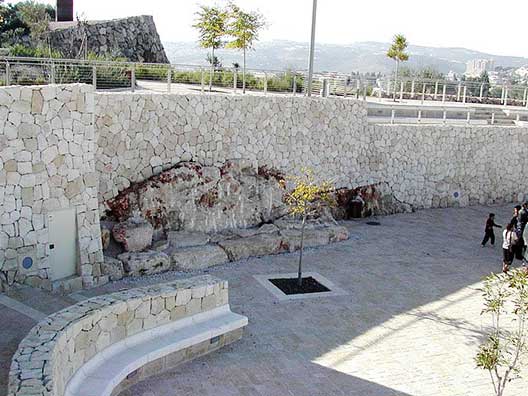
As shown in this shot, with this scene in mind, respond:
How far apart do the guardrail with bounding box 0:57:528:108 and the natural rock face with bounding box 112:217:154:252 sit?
4.00 meters

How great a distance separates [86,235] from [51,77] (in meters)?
4.44

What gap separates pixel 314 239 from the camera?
19.6m

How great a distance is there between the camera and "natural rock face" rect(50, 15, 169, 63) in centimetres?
3033

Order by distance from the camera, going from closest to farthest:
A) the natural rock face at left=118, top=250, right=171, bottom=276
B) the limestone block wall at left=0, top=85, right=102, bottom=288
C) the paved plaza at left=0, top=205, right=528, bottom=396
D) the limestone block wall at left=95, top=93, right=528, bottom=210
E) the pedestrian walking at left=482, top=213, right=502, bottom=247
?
1. the paved plaza at left=0, top=205, right=528, bottom=396
2. the limestone block wall at left=0, top=85, right=102, bottom=288
3. the natural rock face at left=118, top=250, right=171, bottom=276
4. the limestone block wall at left=95, top=93, right=528, bottom=210
5. the pedestrian walking at left=482, top=213, right=502, bottom=247

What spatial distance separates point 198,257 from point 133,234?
183 centimetres

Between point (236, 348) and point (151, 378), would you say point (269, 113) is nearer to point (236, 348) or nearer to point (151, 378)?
point (236, 348)

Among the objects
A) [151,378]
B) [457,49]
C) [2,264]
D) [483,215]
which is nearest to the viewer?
[151,378]

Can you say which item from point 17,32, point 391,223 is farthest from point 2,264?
point 17,32

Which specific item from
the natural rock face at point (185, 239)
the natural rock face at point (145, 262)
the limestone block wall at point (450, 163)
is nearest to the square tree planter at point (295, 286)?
the natural rock face at point (185, 239)

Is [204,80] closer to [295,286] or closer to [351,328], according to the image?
[295,286]

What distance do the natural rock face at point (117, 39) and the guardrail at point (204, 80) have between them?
9.67 m

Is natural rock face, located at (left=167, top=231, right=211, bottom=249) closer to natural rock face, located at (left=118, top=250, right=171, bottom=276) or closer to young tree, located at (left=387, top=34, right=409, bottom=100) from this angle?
natural rock face, located at (left=118, top=250, right=171, bottom=276)

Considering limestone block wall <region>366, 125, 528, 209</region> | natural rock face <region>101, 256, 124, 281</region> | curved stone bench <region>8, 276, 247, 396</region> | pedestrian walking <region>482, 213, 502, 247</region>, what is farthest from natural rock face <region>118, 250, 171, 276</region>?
limestone block wall <region>366, 125, 528, 209</region>

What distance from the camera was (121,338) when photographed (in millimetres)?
10422
